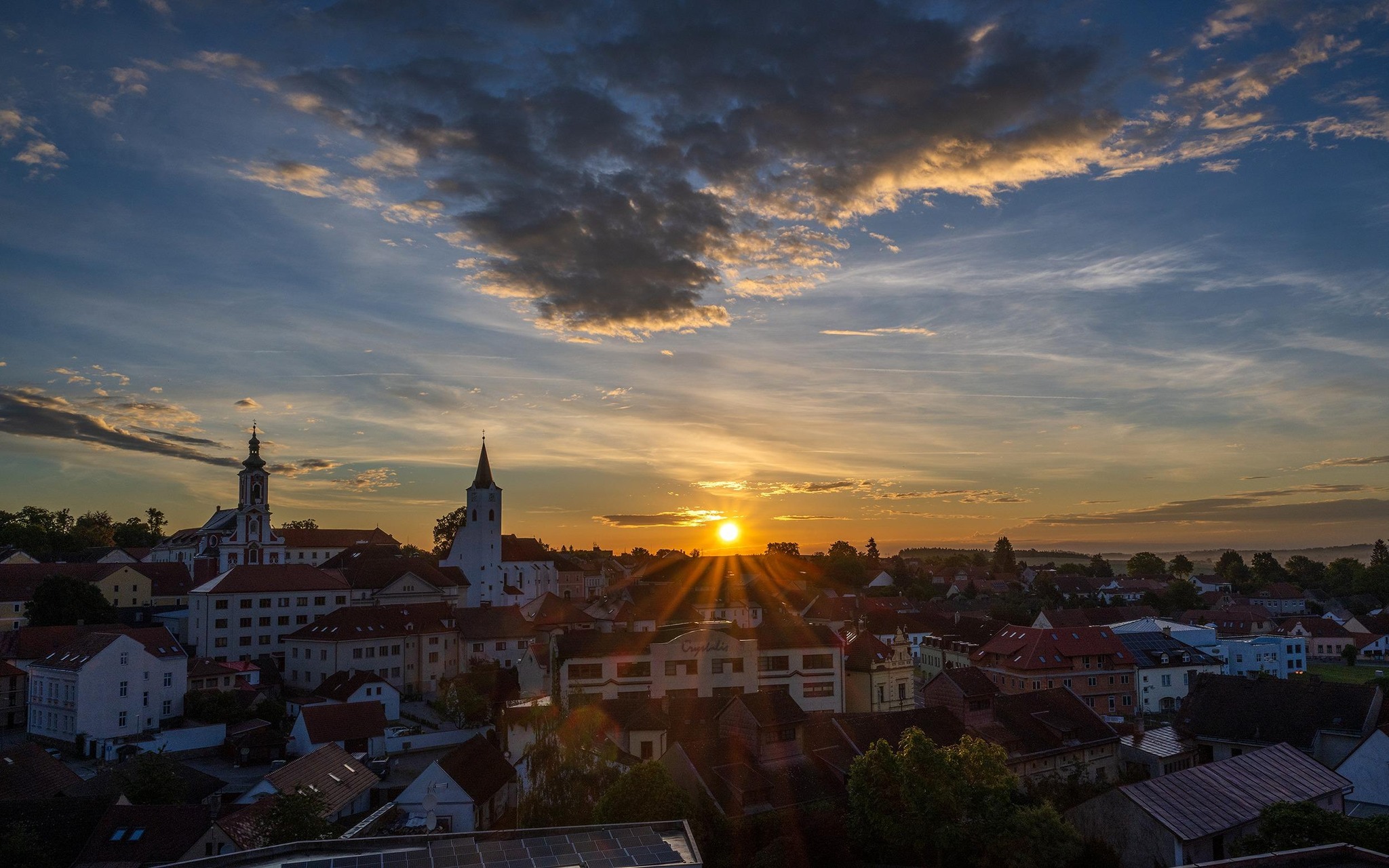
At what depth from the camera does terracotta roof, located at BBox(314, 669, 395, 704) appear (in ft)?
171

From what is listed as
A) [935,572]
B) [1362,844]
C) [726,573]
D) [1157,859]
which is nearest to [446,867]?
[1157,859]

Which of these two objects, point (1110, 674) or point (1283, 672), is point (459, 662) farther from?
point (1283, 672)

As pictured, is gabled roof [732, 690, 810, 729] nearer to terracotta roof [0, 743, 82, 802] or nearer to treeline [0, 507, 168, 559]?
terracotta roof [0, 743, 82, 802]

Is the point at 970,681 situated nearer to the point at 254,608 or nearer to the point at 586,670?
the point at 586,670

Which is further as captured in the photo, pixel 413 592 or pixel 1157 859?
pixel 413 592

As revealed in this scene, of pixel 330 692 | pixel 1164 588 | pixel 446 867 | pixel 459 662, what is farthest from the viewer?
pixel 1164 588

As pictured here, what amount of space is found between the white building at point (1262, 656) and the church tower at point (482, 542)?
206 feet

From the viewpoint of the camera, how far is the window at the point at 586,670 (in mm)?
48250

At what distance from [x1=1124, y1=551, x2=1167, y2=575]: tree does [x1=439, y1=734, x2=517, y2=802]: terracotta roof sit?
149 meters

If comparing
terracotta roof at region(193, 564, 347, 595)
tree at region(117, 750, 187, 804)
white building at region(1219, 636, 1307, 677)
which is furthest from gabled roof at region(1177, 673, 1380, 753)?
terracotta roof at region(193, 564, 347, 595)

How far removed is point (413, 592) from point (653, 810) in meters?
48.9

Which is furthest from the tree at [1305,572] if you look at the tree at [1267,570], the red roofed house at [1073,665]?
the red roofed house at [1073,665]

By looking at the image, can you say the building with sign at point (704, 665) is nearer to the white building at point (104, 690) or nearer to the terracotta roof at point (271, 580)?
the white building at point (104, 690)

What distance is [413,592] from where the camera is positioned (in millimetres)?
72250
